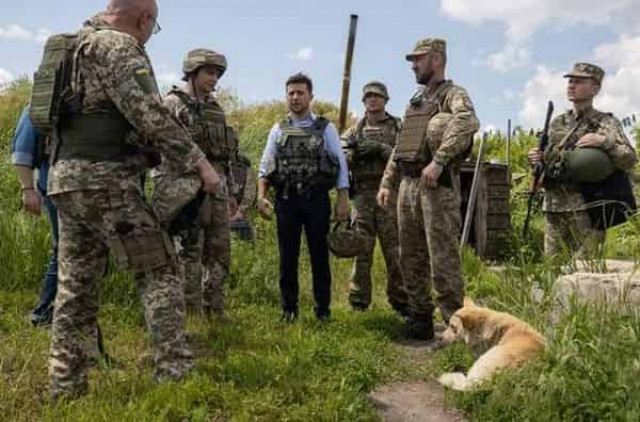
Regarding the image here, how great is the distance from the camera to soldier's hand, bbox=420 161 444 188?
4.73 meters

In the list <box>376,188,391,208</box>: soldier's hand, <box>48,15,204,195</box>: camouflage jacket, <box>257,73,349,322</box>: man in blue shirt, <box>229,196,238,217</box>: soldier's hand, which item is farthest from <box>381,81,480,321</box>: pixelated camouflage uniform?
<box>48,15,204,195</box>: camouflage jacket

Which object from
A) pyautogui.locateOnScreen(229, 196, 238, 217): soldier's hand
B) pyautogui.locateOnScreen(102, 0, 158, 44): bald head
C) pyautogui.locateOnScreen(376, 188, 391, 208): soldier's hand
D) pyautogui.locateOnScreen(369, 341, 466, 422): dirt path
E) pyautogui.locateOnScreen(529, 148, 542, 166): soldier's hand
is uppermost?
pyautogui.locateOnScreen(102, 0, 158, 44): bald head

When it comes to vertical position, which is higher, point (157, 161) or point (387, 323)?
point (157, 161)

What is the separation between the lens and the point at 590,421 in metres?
3.02

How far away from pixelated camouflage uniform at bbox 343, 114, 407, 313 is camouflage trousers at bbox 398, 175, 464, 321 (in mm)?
817

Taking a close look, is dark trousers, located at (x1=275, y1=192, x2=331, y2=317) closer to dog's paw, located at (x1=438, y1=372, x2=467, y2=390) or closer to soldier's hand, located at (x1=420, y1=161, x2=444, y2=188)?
soldier's hand, located at (x1=420, y1=161, x2=444, y2=188)

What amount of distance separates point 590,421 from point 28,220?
565 cm

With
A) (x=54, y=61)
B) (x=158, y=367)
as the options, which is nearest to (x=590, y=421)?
(x=158, y=367)

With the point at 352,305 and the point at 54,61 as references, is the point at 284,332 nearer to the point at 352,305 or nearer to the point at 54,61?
the point at 352,305

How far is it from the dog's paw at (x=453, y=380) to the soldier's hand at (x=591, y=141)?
2.56 meters

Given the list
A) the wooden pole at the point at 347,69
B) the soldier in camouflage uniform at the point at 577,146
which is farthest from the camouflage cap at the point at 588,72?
the wooden pole at the point at 347,69

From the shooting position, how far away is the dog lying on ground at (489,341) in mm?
3686

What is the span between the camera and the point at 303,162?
5238mm

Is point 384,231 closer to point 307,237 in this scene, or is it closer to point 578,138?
point 307,237
